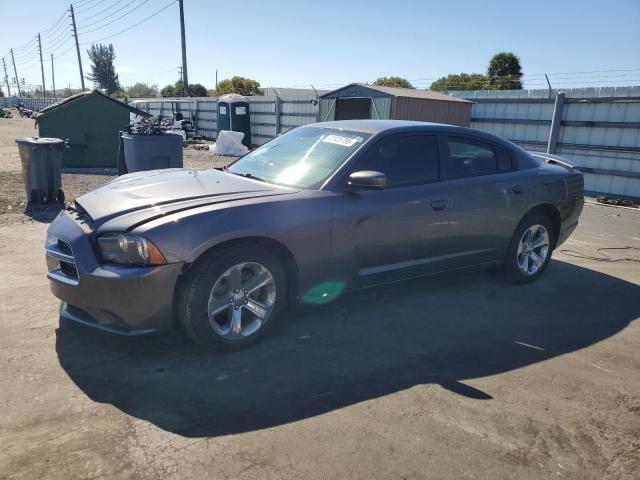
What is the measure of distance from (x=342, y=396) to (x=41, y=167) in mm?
7052

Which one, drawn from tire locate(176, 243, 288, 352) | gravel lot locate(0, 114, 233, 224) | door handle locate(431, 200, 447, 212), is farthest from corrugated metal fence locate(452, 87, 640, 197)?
tire locate(176, 243, 288, 352)

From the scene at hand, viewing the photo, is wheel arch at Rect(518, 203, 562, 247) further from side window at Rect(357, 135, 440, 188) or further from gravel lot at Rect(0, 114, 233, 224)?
gravel lot at Rect(0, 114, 233, 224)

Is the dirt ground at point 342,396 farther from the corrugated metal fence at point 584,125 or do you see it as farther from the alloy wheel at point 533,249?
the corrugated metal fence at point 584,125

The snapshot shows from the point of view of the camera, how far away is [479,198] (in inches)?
181

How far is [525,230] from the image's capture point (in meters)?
5.09

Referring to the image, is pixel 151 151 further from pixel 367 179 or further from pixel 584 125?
pixel 584 125

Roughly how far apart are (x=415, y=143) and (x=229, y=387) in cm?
259

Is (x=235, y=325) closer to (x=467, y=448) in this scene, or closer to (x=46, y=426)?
(x=46, y=426)

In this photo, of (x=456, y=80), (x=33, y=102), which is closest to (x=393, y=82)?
(x=456, y=80)

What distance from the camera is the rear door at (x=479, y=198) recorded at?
176 inches

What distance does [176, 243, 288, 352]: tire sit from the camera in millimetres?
3209

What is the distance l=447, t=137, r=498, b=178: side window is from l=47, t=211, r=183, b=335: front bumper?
2668 millimetres

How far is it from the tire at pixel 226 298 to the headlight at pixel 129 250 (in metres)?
0.26

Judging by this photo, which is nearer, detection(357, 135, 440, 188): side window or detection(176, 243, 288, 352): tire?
detection(176, 243, 288, 352): tire
